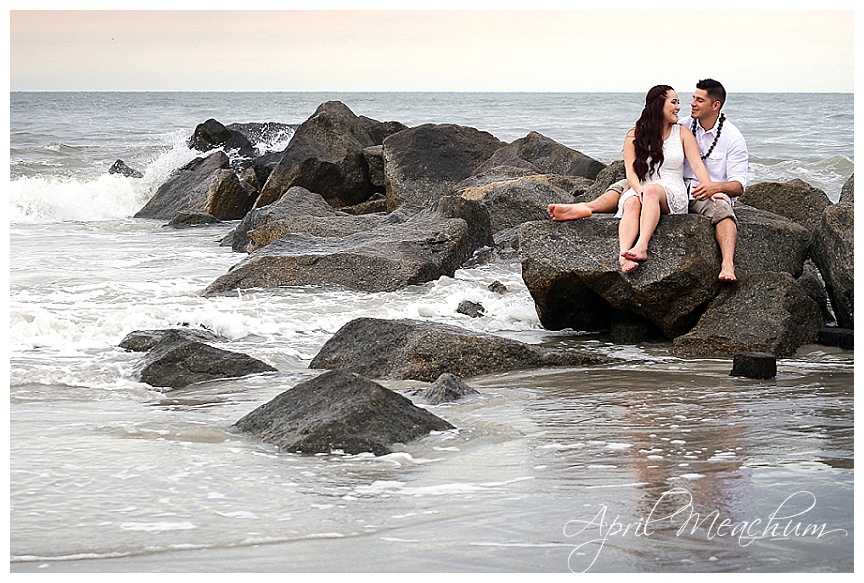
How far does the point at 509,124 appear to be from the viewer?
44.2 metres

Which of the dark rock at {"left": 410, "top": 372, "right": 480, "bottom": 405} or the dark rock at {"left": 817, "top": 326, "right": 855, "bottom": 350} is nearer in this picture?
the dark rock at {"left": 410, "top": 372, "right": 480, "bottom": 405}

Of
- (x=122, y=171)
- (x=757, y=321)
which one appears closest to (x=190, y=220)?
(x=122, y=171)

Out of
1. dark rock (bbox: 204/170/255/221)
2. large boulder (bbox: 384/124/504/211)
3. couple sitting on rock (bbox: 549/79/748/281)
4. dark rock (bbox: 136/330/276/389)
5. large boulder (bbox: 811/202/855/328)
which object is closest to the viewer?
dark rock (bbox: 136/330/276/389)

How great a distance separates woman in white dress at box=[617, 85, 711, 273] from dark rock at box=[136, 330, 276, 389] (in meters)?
2.55

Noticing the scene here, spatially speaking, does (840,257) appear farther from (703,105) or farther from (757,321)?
(703,105)

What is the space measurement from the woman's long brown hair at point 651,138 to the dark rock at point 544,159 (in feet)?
22.3

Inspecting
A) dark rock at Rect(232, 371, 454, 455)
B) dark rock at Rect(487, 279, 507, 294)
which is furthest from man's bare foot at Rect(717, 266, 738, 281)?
dark rock at Rect(232, 371, 454, 455)

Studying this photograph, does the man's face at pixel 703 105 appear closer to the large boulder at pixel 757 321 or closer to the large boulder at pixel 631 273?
the large boulder at pixel 631 273

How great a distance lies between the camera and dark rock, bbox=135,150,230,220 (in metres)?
15.8

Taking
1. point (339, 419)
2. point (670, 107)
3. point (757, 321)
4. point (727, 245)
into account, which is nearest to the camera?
point (339, 419)

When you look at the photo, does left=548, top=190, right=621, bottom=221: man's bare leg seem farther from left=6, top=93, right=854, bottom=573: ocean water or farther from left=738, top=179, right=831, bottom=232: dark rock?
left=738, top=179, right=831, bottom=232: dark rock

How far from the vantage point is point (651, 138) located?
7.15 m

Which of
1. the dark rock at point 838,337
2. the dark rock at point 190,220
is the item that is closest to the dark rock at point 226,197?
the dark rock at point 190,220

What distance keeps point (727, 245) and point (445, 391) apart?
2546 millimetres
